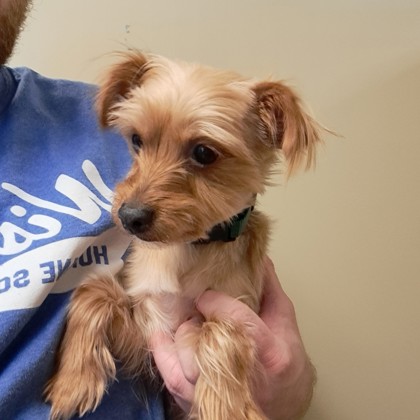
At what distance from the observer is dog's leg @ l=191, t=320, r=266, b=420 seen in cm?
85

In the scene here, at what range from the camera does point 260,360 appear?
0.91 meters

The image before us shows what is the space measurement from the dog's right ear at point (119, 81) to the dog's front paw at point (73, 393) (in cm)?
41

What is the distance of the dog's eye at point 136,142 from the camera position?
923 millimetres

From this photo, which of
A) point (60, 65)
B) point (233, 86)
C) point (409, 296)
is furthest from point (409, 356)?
point (60, 65)

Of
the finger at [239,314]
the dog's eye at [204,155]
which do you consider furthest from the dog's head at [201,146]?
the finger at [239,314]

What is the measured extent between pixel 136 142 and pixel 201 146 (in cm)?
12

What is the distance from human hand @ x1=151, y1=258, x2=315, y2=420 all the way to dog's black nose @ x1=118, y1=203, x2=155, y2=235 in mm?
161

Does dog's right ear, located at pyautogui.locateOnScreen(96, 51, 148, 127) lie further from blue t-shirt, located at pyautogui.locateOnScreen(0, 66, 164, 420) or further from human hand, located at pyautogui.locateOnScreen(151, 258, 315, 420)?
human hand, located at pyautogui.locateOnScreen(151, 258, 315, 420)

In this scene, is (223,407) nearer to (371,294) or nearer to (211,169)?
(211,169)

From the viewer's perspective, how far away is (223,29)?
4.95ft

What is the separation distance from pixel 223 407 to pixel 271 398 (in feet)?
0.36

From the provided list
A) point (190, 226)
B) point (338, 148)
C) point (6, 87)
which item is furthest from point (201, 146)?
point (338, 148)

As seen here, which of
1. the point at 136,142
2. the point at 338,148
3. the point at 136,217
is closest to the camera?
the point at 136,217

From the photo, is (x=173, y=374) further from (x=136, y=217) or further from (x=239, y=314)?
(x=136, y=217)
